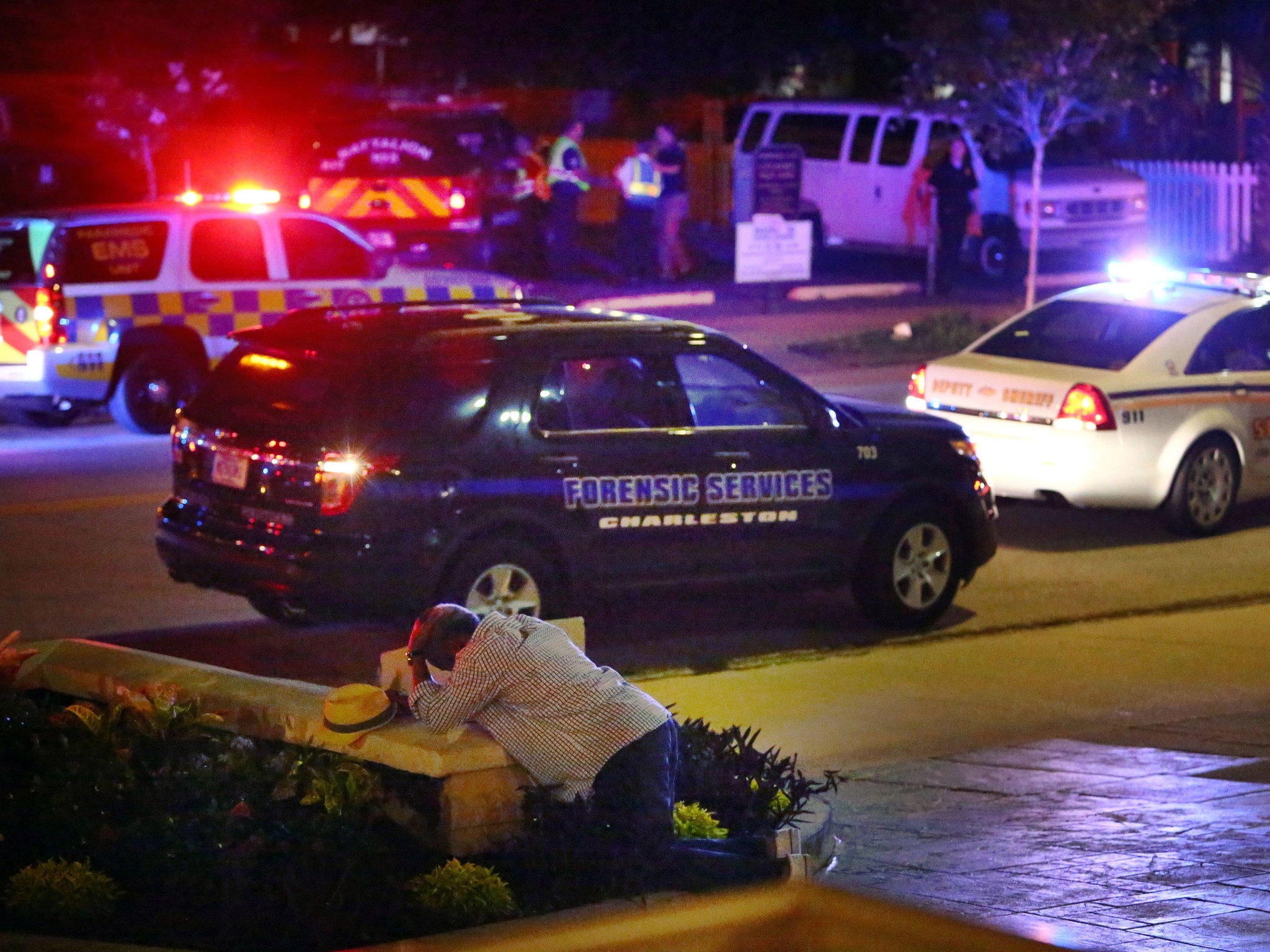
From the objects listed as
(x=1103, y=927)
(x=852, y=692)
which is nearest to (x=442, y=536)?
(x=852, y=692)

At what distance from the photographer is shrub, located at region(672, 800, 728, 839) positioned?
5.62 metres

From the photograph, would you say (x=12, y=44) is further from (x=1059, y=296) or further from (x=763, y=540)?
(x=763, y=540)

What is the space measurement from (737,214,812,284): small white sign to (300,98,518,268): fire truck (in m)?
2.89

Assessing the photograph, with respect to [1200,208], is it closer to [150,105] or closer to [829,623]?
[150,105]

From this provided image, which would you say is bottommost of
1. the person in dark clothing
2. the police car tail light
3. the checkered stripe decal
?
the police car tail light

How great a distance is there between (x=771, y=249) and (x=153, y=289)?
8457mm

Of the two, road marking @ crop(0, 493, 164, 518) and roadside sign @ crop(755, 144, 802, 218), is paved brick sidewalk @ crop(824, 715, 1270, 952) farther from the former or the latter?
roadside sign @ crop(755, 144, 802, 218)

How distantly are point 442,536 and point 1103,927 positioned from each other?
3.66 m

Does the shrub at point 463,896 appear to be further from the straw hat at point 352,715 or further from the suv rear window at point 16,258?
the suv rear window at point 16,258

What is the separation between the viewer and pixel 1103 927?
5484 mm

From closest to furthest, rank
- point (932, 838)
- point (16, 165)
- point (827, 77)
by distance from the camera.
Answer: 1. point (932, 838)
2. point (16, 165)
3. point (827, 77)

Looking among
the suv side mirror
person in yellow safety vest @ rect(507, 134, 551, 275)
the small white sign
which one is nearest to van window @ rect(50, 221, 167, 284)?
the suv side mirror

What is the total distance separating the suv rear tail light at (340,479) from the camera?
8.09 m

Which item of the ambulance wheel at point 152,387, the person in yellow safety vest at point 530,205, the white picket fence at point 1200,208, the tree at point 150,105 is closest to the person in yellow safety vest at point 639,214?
the person in yellow safety vest at point 530,205
